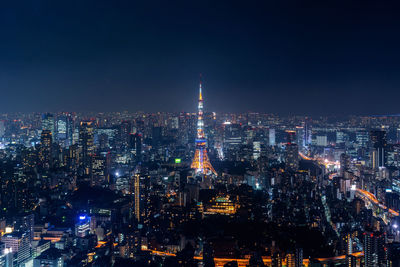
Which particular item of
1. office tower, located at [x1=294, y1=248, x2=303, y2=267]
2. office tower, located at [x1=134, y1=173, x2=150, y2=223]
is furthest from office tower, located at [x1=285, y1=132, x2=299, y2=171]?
office tower, located at [x1=294, y1=248, x2=303, y2=267]

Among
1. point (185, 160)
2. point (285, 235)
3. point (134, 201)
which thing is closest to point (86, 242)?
point (134, 201)

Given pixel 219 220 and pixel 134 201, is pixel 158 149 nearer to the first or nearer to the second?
pixel 134 201

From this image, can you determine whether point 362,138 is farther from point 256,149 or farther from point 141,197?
point 141,197

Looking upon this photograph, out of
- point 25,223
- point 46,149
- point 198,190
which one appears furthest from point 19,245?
point 46,149

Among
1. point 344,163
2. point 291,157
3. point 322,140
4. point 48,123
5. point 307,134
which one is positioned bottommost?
point 344,163

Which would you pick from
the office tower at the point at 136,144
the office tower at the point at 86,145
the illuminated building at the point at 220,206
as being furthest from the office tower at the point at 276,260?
the office tower at the point at 136,144

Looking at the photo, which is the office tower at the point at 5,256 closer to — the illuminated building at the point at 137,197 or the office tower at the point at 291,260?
the illuminated building at the point at 137,197

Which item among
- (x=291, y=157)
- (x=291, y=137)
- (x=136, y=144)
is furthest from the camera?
(x=291, y=137)

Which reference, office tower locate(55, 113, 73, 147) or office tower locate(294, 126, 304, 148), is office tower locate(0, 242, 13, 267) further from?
office tower locate(294, 126, 304, 148)
